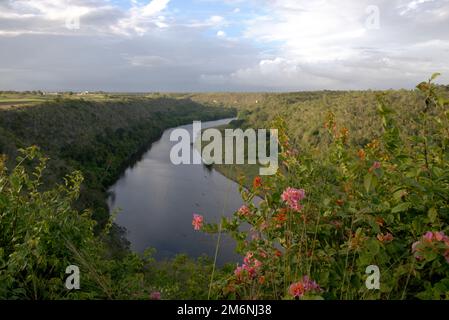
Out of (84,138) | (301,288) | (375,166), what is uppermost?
(375,166)

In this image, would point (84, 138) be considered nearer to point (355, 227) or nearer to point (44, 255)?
point (44, 255)

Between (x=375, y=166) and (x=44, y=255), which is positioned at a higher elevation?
(x=375, y=166)

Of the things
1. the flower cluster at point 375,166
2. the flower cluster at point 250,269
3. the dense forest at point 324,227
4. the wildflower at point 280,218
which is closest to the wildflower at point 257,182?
the dense forest at point 324,227

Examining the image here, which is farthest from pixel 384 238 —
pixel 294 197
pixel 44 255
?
pixel 44 255

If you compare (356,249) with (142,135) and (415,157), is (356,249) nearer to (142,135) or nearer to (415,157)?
(415,157)

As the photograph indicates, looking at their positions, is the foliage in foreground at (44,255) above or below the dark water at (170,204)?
above

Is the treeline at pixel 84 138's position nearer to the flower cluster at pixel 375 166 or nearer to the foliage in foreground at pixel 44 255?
the foliage in foreground at pixel 44 255

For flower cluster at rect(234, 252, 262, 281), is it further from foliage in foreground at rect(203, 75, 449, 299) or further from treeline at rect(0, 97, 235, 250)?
treeline at rect(0, 97, 235, 250)
